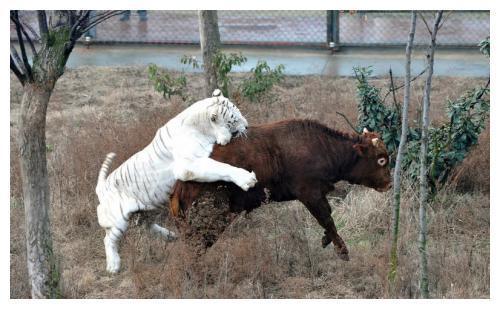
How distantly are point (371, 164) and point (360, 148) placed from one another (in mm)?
183

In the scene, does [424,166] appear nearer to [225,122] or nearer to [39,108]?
[225,122]

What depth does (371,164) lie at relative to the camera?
7.38m

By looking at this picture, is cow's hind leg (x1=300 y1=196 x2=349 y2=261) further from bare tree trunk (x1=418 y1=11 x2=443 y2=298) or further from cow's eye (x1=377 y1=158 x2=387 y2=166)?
bare tree trunk (x1=418 y1=11 x2=443 y2=298)

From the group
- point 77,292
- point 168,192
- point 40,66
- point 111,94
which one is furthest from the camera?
point 111,94

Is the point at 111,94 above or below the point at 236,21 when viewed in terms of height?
below

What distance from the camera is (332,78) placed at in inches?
541

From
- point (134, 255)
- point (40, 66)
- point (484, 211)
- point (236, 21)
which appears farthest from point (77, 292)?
point (236, 21)

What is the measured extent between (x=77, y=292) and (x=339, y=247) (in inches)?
88.8

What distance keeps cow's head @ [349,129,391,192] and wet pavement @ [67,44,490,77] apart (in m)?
6.63

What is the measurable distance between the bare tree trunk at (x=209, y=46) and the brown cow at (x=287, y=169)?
3181mm

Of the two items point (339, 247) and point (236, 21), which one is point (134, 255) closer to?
point (339, 247)

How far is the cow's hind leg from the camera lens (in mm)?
7164

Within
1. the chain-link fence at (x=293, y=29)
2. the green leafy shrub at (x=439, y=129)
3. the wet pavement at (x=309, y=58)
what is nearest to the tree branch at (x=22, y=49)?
the green leafy shrub at (x=439, y=129)

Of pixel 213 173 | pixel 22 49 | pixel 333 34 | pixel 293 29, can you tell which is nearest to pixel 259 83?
pixel 213 173
